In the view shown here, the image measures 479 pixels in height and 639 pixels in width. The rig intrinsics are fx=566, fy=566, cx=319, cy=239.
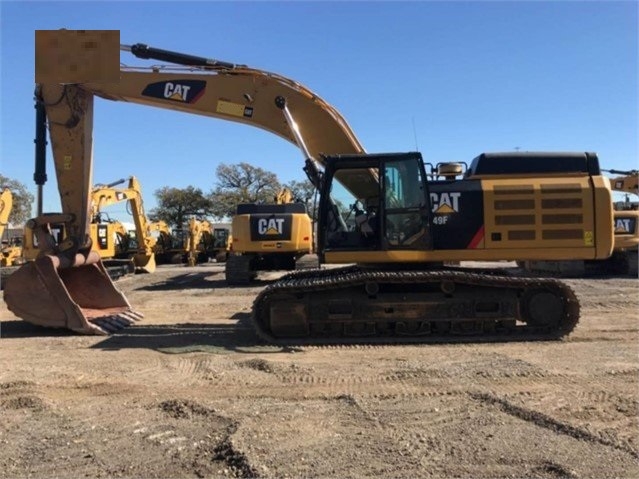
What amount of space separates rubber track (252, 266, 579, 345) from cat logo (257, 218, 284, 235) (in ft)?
26.3

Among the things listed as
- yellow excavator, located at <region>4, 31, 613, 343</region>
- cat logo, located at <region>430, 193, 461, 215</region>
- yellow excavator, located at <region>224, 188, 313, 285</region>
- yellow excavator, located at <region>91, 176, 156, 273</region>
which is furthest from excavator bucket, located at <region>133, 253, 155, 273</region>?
cat logo, located at <region>430, 193, 461, 215</region>

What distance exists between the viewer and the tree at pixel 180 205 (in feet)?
190

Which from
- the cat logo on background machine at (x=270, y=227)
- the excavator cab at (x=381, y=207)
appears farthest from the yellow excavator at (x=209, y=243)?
the excavator cab at (x=381, y=207)

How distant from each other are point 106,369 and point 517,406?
4088 millimetres

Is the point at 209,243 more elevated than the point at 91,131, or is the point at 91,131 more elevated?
the point at 91,131

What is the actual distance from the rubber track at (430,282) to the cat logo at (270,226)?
316 inches

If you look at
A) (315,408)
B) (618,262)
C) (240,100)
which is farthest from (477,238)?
(618,262)

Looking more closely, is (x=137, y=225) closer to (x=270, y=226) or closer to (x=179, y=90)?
(x=270, y=226)

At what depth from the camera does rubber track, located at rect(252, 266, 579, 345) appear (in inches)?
281

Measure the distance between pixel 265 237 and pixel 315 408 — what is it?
432 inches

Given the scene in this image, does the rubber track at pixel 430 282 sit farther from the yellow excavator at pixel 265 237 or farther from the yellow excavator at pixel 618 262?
the yellow excavator at pixel 618 262

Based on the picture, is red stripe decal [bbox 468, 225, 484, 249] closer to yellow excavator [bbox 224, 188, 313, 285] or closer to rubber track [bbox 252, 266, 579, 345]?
rubber track [bbox 252, 266, 579, 345]

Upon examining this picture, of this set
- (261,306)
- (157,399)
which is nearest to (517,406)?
(157,399)

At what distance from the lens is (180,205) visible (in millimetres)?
58156
